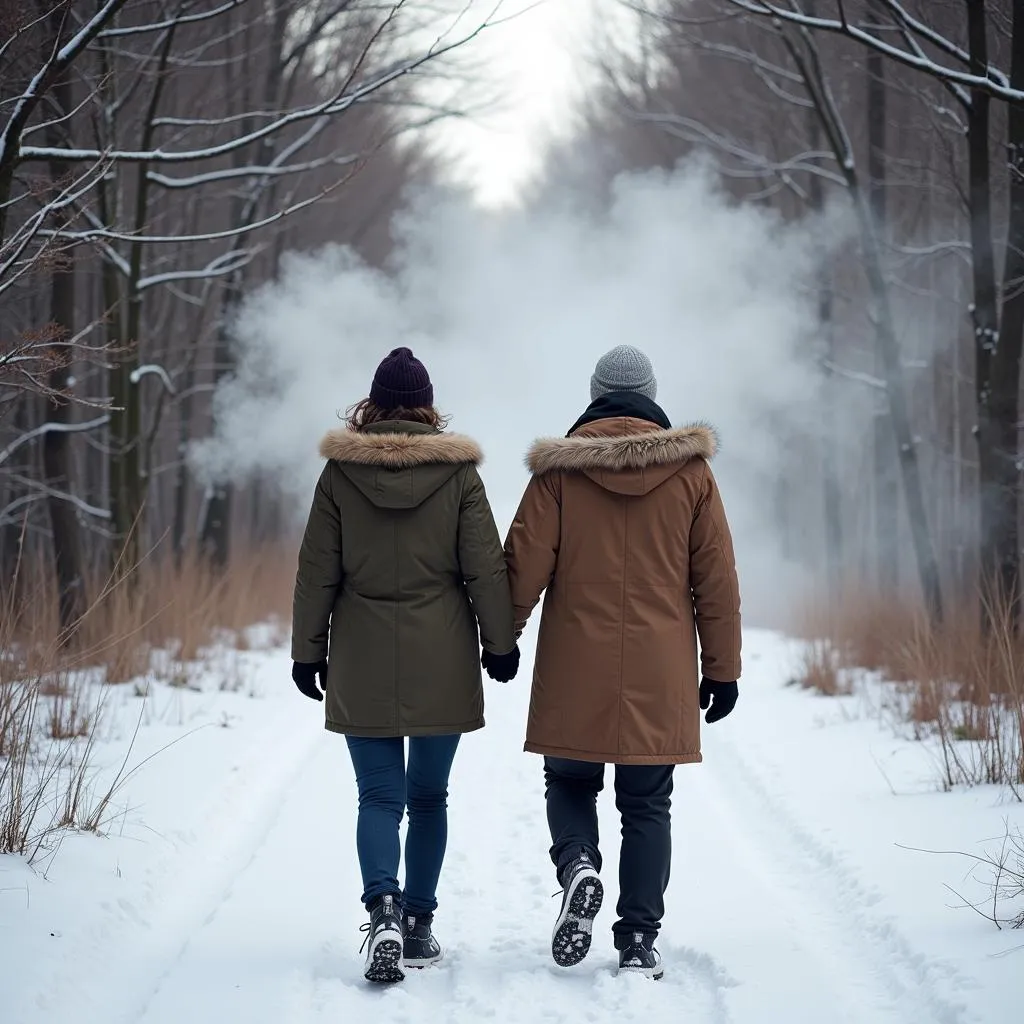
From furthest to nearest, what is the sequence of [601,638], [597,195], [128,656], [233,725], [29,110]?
[597,195] → [128,656] → [233,725] → [29,110] → [601,638]

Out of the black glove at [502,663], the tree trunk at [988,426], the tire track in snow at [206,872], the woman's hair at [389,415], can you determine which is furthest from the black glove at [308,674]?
the tree trunk at [988,426]

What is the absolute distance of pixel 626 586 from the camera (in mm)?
4090

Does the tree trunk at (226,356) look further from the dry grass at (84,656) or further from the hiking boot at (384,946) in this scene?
the hiking boot at (384,946)

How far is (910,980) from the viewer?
3803 mm

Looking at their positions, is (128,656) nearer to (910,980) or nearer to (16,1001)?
(16,1001)

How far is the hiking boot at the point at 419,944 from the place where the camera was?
13.5 ft

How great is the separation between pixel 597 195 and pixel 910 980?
20.7 m

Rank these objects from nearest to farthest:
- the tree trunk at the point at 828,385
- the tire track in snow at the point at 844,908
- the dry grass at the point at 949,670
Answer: the tire track in snow at the point at 844,908 → the dry grass at the point at 949,670 → the tree trunk at the point at 828,385

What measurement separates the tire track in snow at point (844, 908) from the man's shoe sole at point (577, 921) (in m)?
0.85

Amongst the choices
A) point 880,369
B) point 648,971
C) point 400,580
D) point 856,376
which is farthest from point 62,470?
point 880,369

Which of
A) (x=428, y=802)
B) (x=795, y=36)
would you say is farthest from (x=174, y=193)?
(x=428, y=802)

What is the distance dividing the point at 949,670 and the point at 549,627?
456cm

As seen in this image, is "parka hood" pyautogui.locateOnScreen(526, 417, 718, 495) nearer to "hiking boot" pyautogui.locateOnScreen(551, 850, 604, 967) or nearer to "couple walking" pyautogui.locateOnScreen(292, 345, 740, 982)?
"couple walking" pyautogui.locateOnScreen(292, 345, 740, 982)

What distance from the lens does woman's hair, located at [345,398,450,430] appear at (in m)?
4.22
